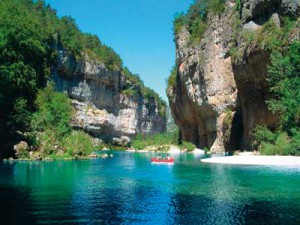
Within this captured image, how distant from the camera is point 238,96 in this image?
194ft

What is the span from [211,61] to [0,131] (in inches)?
1402

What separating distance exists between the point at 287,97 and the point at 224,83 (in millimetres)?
20408

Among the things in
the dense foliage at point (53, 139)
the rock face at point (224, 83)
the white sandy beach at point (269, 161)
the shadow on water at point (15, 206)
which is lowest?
the shadow on water at point (15, 206)

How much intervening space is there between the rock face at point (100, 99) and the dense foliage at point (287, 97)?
2140 inches

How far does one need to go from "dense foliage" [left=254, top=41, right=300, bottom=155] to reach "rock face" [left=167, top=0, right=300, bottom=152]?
2.98m

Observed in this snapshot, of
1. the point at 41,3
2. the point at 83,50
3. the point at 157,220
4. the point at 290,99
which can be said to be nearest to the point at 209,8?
the point at 290,99

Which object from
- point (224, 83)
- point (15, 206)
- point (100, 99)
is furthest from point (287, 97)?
point (100, 99)

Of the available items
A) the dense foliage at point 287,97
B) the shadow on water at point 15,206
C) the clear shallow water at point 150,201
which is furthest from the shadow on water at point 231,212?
the dense foliage at point 287,97

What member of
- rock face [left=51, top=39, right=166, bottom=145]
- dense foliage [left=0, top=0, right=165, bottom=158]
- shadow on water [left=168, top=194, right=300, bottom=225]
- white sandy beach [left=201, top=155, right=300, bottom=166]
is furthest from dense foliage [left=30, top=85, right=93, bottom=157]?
rock face [left=51, top=39, right=166, bottom=145]

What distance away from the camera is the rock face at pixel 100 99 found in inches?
3656

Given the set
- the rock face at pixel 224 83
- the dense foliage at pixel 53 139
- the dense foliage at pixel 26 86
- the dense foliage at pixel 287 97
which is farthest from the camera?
the rock face at pixel 224 83

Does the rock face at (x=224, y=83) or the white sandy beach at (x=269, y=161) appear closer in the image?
the white sandy beach at (x=269, y=161)

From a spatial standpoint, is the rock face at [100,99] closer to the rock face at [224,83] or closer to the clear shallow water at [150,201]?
the rock face at [224,83]

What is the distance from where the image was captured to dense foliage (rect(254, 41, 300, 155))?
4109 cm
